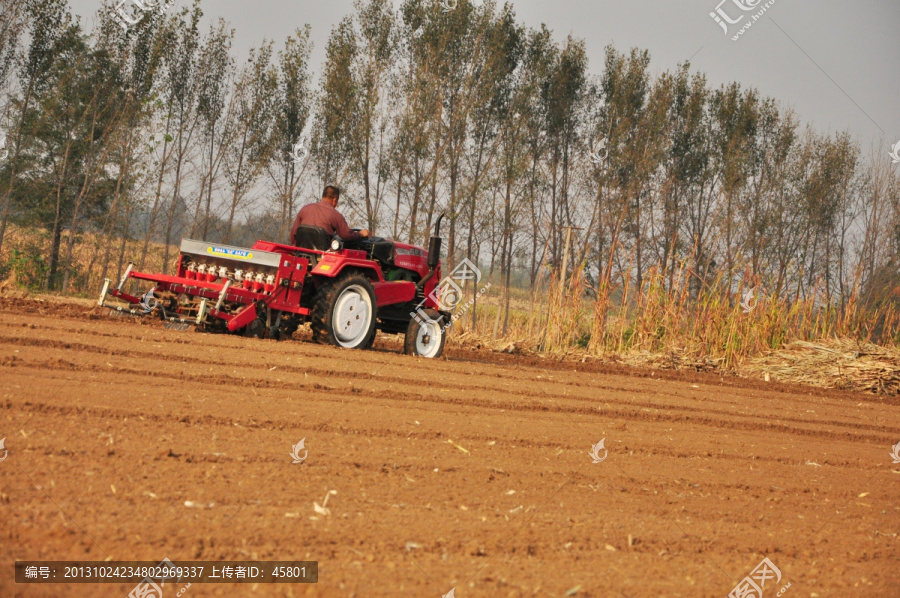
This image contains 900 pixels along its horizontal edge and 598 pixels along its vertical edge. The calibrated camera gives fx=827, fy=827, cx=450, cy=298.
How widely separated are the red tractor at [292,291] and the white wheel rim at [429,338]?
0.05ft

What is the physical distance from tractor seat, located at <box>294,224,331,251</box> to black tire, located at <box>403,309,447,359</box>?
160 cm

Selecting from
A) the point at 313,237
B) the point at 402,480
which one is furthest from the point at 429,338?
the point at 402,480

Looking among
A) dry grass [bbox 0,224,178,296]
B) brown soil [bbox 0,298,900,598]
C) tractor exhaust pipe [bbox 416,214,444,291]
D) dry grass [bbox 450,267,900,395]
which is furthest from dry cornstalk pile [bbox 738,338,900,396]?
dry grass [bbox 0,224,178,296]

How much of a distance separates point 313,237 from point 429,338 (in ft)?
6.85

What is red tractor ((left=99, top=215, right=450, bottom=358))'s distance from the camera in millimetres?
8062

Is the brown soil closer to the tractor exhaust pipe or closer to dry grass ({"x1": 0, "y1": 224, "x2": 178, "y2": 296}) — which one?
the tractor exhaust pipe

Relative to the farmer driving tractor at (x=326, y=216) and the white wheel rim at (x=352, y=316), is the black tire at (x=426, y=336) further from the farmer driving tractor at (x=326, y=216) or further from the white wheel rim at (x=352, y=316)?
the farmer driving tractor at (x=326, y=216)

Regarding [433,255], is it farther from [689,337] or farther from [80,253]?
[80,253]

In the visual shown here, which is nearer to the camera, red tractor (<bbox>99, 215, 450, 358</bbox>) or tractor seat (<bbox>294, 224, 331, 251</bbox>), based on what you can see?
red tractor (<bbox>99, 215, 450, 358</bbox>)

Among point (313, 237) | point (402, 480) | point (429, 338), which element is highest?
point (313, 237)

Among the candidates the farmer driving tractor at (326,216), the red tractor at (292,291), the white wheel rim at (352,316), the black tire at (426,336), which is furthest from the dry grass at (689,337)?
the farmer driving tractor at (326,216)

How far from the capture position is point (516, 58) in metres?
27.9

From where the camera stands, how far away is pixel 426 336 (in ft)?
32.8

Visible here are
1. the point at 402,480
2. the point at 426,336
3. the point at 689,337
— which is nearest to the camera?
the point at 402,480
